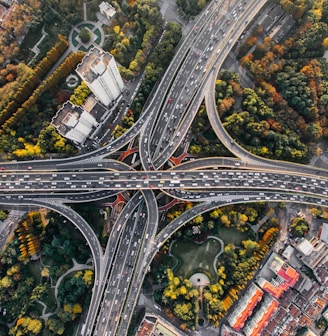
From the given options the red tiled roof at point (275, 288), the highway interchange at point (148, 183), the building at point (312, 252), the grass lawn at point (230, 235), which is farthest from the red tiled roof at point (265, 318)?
the highway interchange at point (148, 183)

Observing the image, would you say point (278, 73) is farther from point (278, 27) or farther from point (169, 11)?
point (169, 11)

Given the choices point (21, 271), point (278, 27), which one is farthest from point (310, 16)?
point (21, 271)

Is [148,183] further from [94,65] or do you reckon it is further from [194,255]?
[94,65]

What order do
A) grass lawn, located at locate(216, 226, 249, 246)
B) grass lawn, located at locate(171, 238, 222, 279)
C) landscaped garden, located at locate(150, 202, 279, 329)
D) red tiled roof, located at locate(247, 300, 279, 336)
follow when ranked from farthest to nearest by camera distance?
grass lawn, located at locate(216, 226, 249, 246), grass lawn, located at locate(171, 238, 222, 279), landscaped garden, located at locate(150, 202, 279, 329), red tiled roof, located at locate(247, 300, 279, 336)

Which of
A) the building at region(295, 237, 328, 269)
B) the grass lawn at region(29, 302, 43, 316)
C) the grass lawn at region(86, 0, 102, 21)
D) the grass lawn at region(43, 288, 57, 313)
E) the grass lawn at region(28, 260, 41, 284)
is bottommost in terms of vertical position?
the grass lawn at region(29, 302, 43, 316)

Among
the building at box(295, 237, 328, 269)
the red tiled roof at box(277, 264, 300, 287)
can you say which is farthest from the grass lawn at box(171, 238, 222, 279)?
the building at box(295, 237, 328, 269)

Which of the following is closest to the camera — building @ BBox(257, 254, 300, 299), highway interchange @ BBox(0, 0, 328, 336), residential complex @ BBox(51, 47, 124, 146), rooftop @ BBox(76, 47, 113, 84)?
rooftop @ BBox(76, 47, 113, 84)

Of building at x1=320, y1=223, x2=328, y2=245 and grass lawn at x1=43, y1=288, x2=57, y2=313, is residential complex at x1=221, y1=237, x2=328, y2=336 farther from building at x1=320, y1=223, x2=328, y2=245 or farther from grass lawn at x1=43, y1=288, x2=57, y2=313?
grass lawn at x1=43, y1=288, x2=57, y2=313
